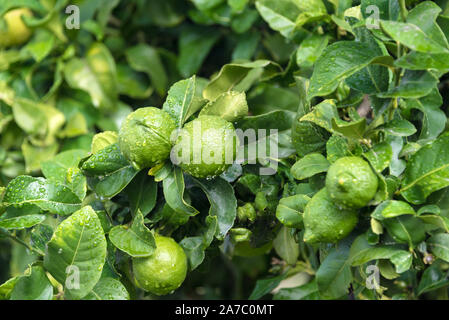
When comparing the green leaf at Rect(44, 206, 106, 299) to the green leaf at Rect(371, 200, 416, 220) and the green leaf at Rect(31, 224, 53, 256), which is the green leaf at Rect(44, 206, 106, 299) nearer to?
the green leaf at Rect(31, 224, 53, 256)

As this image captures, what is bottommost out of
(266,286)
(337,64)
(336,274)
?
(266,286)

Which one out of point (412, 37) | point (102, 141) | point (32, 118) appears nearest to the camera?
point (412, 37)

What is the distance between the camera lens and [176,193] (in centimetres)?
67

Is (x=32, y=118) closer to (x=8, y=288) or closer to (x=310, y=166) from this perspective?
(x=8, y=288)

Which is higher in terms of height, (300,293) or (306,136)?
(306,136)

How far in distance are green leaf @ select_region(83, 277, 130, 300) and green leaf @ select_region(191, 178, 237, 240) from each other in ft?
0.44

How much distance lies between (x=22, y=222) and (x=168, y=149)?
0.23 metres

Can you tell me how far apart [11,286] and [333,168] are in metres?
0.41

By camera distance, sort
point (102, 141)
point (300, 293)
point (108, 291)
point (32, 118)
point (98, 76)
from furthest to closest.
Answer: point (98, 76), point (32, 118), point (300, 293), point (102, 141), point (108, 291)

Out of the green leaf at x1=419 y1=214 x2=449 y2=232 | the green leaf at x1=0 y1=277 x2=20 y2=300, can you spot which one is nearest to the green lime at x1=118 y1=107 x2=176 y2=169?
the green leaf at x1=0 y1=277 x2=20 y2=300

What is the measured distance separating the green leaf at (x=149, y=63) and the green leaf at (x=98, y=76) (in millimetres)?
71

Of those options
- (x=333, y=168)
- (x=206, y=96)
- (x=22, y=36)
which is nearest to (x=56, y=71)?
(x=22, y=36)

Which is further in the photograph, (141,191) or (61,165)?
(61,165)

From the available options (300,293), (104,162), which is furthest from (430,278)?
(104,162)
